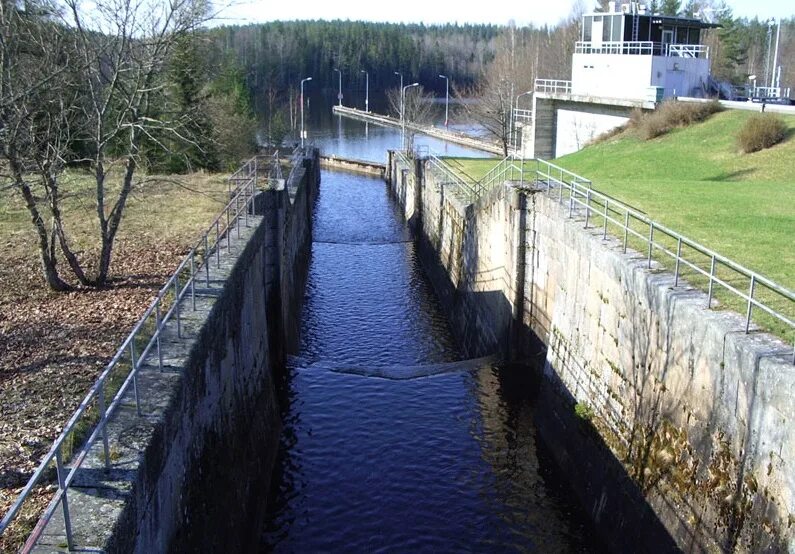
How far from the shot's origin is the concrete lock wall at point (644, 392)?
28.9 feet

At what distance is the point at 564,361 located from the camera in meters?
16.2

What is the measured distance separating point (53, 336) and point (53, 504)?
6637 millimetres

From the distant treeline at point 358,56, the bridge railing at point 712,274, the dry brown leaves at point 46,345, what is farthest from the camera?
the distant treeline at point 358,56

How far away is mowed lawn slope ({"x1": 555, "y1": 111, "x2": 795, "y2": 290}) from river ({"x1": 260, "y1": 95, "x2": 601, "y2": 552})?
17.1 feet

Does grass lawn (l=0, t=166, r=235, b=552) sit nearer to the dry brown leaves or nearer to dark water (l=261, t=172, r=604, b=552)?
the dry brown leaves

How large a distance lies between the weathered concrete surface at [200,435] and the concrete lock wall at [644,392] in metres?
5.74

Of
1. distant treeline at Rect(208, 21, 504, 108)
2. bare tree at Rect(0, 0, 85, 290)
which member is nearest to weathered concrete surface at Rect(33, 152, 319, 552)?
bare tree at Rect(0, 0, 85, 290)

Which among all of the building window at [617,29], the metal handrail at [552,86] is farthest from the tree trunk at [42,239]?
the metal handrail at [552,86]

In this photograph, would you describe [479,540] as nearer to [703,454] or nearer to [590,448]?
[590,448]

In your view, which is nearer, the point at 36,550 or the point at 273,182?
the point at 36,550

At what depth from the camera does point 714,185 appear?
23.3m

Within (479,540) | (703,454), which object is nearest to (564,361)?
(479,540)

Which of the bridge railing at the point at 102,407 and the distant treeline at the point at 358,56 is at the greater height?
the distant treeline at the point at 358,56

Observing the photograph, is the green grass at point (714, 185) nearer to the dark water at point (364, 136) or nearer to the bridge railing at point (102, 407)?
the bridge railing at point (102, 407)
